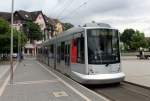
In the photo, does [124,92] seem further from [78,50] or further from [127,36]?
[127,36]

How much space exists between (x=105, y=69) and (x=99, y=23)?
248 centimetres

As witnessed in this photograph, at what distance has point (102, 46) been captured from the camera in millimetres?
17078

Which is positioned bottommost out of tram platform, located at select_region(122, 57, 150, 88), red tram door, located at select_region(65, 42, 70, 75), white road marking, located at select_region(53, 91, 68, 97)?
white road marking, located at select_region(53, 91, 68, 97)

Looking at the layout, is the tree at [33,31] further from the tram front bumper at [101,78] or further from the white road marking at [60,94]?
the white road marking at [60,94]

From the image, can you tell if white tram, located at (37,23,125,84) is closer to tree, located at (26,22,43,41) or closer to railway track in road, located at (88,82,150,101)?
railway track in road, located at (88,82,150,101)

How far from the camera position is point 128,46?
134 metres

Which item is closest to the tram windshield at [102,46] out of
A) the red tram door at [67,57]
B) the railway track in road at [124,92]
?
the railway track in road at [124,92]

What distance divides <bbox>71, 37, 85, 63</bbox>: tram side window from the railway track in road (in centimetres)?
164

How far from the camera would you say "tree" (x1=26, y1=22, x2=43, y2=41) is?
110250 mm

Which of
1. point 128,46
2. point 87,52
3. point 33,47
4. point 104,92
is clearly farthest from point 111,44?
point 128,46

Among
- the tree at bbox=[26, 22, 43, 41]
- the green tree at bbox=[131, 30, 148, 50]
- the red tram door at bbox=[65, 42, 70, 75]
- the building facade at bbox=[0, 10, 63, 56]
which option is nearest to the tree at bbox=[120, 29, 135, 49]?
the green tree at bbox=[131, 30, 148, 50]

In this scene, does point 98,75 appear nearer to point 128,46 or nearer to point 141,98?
point 141,98

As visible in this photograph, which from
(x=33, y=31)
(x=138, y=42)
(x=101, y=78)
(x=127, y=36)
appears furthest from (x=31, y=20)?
(x=101, y=78)

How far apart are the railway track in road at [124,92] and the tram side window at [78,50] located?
1635 millimetres
